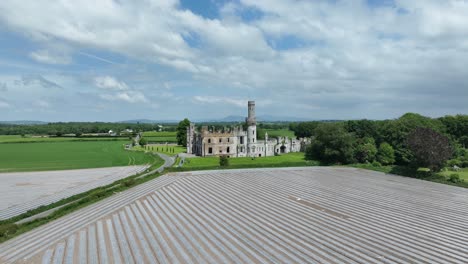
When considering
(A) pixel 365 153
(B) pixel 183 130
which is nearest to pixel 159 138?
(B) pixel 183 130

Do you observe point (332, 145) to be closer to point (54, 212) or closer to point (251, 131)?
point (251, 131)

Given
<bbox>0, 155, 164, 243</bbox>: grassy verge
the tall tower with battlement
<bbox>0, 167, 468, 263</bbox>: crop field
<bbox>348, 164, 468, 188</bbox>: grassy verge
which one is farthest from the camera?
the tall tower with battlement

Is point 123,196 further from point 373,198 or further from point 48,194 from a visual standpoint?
point 373,198

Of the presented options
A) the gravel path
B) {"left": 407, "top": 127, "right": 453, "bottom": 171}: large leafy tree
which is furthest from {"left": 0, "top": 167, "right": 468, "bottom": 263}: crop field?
the gravel path

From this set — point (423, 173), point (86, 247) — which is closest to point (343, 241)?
point (86, 247)

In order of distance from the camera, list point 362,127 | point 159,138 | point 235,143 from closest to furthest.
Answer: point 235,143 < point 362,127 < point 159,138

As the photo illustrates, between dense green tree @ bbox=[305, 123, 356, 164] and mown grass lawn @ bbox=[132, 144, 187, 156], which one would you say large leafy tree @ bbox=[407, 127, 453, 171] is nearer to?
dense green tree @ bbox=[305, 123, 356, 164]

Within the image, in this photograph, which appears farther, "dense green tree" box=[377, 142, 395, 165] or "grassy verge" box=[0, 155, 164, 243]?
A: "dense green tree" box=[377, 142, 395, 165]

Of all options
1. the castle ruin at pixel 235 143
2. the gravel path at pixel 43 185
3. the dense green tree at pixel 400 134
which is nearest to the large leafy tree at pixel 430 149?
the dense green tree at pixel 400 134

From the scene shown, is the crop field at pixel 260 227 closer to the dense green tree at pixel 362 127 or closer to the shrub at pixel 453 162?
the shrub at pixel 453 162
